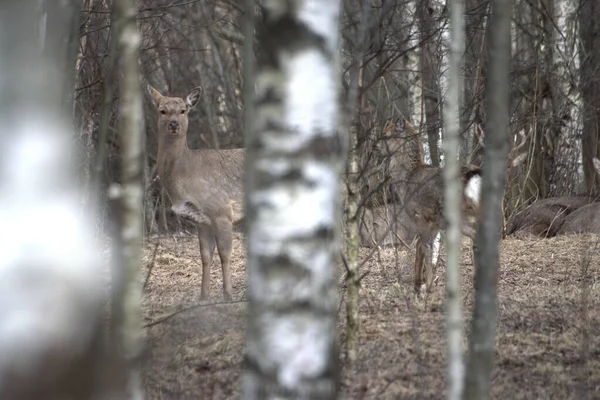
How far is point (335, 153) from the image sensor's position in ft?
10.1

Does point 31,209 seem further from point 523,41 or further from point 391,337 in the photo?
point 523,41

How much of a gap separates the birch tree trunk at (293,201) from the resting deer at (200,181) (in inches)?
261

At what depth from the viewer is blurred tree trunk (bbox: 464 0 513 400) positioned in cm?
363

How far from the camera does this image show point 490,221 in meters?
3.64

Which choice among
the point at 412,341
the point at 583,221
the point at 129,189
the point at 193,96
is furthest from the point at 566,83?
the point at 129,189

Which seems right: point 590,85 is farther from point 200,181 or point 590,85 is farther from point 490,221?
point 490,221

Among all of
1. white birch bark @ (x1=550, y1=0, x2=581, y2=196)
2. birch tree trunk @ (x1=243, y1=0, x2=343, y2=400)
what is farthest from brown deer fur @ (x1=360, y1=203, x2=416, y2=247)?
birch tree trunk @ (x1=243, y1=0, x2=343, y2=400)

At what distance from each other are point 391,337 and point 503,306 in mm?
1356

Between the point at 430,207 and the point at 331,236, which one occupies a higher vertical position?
the point at 430,207

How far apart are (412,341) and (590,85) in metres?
10.5

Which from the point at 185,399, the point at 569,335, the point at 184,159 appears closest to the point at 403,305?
the point at 569,335

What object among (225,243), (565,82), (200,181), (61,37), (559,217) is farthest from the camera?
(565,82)

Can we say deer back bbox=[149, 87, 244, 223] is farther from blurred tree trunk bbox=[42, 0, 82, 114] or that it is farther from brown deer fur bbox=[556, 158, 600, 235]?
blurred tree trunk bbox=[42, 0, 82, 114]

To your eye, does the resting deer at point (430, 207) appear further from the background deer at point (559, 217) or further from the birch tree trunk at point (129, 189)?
the birch tree trunk at point (129, 189)
